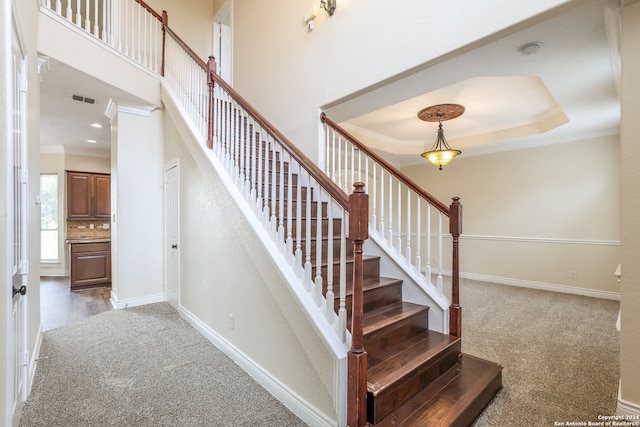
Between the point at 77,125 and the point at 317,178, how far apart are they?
5252 mm

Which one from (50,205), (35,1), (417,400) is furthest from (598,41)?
(50,205)

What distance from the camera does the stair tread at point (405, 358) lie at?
5.60 feet

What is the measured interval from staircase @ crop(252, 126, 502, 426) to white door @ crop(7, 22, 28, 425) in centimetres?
152

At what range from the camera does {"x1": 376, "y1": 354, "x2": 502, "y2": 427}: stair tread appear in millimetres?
1658

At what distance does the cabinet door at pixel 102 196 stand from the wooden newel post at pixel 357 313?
673 cm

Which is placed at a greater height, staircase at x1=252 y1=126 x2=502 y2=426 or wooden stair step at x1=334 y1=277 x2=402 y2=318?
wooden stair step at x1=334 y1=277 x2=402 y2=318

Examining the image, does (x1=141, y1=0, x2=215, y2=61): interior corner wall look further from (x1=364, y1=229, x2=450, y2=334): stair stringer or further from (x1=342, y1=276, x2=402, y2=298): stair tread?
(x1=342, y1=276, x2=402, y2=298): stair tread

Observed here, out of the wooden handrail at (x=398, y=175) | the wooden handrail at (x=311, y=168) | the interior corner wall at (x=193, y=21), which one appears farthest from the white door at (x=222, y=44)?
the wooden handrail at (x=311, y=168)

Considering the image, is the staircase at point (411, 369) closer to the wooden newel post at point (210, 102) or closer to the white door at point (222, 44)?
the wooden newel post at point (210, 102)

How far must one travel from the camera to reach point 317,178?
185cm

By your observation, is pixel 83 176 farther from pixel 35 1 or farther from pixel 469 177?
pixel 469 177

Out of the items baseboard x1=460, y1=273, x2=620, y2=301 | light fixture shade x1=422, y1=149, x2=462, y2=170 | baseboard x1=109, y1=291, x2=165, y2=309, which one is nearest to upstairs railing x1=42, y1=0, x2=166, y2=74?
baseboard x1=109, y1=291, x2=165, y2=309

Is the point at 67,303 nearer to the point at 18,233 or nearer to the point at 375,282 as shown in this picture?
the point at 18,233

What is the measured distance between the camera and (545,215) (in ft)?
A: 16.9
